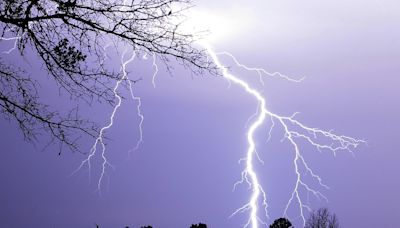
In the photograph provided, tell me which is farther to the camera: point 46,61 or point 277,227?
point 277,227

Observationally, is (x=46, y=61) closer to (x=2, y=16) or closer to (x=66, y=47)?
(x=66, y=47)

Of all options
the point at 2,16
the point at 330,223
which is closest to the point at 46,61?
the point at 2,16

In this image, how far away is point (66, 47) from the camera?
15.7ft

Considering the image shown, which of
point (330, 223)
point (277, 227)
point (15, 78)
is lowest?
point (15, 78)

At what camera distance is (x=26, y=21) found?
448cm

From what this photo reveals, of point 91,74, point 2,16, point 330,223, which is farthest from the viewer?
point 330,223

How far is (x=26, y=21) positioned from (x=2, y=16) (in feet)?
0.62

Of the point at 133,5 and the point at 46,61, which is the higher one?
the point at 133,5

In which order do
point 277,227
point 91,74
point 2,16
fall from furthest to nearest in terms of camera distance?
point 277,227
point 91,74
point 2,16

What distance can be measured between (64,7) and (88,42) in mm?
342

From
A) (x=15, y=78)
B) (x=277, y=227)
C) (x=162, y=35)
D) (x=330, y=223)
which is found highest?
(x=330, y=223)

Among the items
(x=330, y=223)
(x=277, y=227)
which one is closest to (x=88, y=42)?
(x=277, y=227)

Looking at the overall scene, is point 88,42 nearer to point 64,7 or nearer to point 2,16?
point 64,7

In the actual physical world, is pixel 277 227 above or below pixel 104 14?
above
